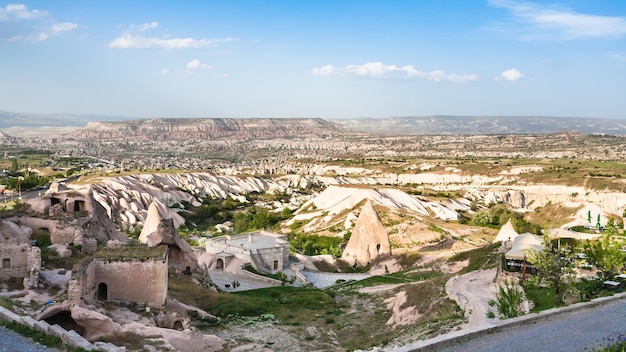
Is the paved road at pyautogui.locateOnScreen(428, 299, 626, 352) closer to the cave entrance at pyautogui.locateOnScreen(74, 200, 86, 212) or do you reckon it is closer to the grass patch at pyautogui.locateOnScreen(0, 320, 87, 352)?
the grass patch at pyautogui.locateOnScreen(0, 320, 87, 352)

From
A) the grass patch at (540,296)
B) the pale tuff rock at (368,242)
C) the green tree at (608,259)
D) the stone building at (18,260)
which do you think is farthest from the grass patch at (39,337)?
the pale tuff rock at (368,242)

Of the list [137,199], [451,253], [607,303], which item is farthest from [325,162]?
[607,303]

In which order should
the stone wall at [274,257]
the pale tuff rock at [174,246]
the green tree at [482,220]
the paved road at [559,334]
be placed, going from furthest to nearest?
the green tree at [482,220] < the stone wall at [274,257] < the pale tuff rock at [174,246] < the paved road at [559,334]

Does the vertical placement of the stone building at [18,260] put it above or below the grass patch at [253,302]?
above

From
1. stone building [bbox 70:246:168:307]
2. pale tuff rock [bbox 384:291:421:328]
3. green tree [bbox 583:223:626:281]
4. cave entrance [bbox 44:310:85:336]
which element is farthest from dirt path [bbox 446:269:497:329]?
cave entrance [bbox 44:310:85:336]

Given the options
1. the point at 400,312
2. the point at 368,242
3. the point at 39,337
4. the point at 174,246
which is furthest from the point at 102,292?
the point at 368,242

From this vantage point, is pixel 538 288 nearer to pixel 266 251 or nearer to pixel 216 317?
pixel 216 317

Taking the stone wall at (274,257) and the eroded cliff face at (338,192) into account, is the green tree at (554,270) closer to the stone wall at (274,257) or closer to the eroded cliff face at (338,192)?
the stone wall at (274,257)
